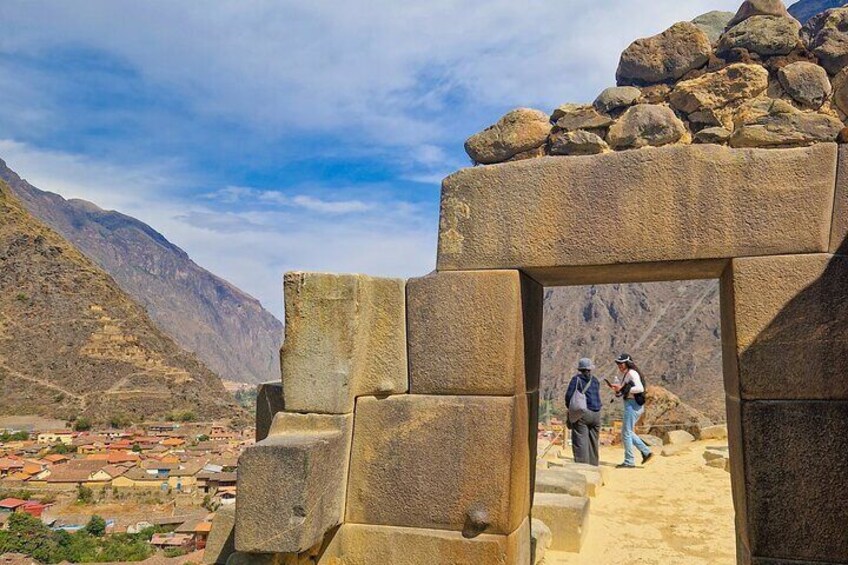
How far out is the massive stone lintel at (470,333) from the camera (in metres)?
3.51

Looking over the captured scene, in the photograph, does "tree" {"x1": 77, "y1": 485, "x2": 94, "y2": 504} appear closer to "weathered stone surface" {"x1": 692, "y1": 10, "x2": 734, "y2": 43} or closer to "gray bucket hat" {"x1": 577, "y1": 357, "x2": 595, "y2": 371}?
"gray bucket hat" {"x1": 577, "y1": 357, "x2": 595, "y2": 371}

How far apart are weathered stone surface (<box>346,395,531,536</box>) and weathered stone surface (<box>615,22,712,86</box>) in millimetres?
2534

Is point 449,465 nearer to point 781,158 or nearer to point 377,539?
point 377,539

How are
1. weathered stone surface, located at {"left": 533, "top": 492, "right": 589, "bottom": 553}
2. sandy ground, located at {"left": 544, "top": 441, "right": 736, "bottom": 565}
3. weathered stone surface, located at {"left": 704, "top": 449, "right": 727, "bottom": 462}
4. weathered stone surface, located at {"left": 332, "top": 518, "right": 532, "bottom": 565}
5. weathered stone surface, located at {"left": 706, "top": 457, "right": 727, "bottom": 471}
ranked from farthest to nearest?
weathered stone surface, located at {"left": 704, "top": 449, "right": 727, "bottom": 462}, weathered stone surface, located at {"left": 706, "top": 457, "right": 727, "bottom": 471}, weathered stone surface, located at {"left": 533, "top": 492, "right": 589, "bottom": 553}, sandy ground, located at {"left": 544, "top": 441, "right": 736, "bottom": 565}, weathered stone surface, located at {"left": 332, "top": 518, "right": 532, "bottom": 565}

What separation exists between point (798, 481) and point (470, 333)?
170 centimetres

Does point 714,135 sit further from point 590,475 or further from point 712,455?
point 712,455

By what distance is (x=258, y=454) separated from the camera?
3.27 m

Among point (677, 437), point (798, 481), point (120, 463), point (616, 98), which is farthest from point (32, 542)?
point (798, 481)

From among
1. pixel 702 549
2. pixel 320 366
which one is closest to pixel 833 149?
pixel 320 366

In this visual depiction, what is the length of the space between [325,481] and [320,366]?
0.61 m

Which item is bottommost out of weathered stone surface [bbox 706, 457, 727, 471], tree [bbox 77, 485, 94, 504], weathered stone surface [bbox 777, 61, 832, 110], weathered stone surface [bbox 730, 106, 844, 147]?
tree [bbox 77, 485, 94, 504]

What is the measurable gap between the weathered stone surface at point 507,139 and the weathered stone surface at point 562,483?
149 inches

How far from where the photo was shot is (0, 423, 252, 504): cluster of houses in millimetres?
35375

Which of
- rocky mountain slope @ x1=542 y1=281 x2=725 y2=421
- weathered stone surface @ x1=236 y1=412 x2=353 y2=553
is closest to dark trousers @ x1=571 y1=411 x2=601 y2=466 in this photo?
weathered stone surface @ x1=236 y1=412 x2=353 y2=553
